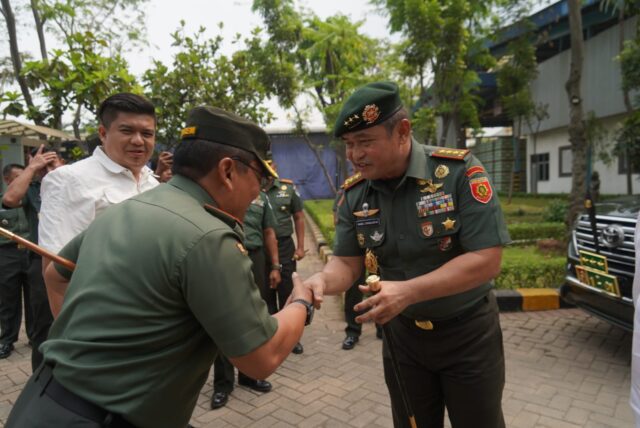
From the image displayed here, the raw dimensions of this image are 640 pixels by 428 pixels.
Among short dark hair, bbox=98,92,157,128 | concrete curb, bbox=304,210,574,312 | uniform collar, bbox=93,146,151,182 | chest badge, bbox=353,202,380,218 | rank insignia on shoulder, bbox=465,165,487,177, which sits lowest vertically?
concrete curb, bbox=304,210,574,312

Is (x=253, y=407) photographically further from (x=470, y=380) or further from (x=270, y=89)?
(x=270, y=89)

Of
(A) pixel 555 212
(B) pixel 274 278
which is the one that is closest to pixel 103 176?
(B) pixel 274 278

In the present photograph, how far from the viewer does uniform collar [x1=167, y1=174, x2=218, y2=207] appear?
1.38 meters

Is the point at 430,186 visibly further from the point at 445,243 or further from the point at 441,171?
the point at 445,243

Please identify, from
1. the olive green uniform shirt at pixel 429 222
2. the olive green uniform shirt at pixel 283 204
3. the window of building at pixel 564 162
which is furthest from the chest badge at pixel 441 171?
the window of building at pixel 564 162

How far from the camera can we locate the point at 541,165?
18781 millimetres

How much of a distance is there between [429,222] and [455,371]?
2.11 feet

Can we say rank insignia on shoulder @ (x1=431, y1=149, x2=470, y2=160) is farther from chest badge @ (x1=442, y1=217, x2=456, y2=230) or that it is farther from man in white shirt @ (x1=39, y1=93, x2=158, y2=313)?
man in white shirt @ (x1=39, y1=93, x2=158, y2=313)

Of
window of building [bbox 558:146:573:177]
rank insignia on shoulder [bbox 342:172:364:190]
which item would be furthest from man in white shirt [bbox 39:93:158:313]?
window of building [bbox 558:146:573:177]

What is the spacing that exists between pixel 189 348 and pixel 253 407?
2.37m

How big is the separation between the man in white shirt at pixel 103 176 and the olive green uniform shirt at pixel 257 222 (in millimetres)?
1544

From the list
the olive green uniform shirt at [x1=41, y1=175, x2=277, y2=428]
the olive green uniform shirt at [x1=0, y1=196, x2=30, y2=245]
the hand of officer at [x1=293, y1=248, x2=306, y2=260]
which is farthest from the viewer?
the hand of officer at [x1=293, y1=248, x2=306, y2=260]

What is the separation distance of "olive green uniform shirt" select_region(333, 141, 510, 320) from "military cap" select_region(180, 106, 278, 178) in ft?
2.63

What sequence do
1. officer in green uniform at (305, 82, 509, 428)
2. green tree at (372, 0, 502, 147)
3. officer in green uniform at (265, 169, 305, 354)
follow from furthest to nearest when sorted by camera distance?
1. green tree at (372, 0, 502, 147)
2. officer in green uniform at (265, 169, 305, 354)
3. officer in green uniform at (305, 82, 509, 428)
